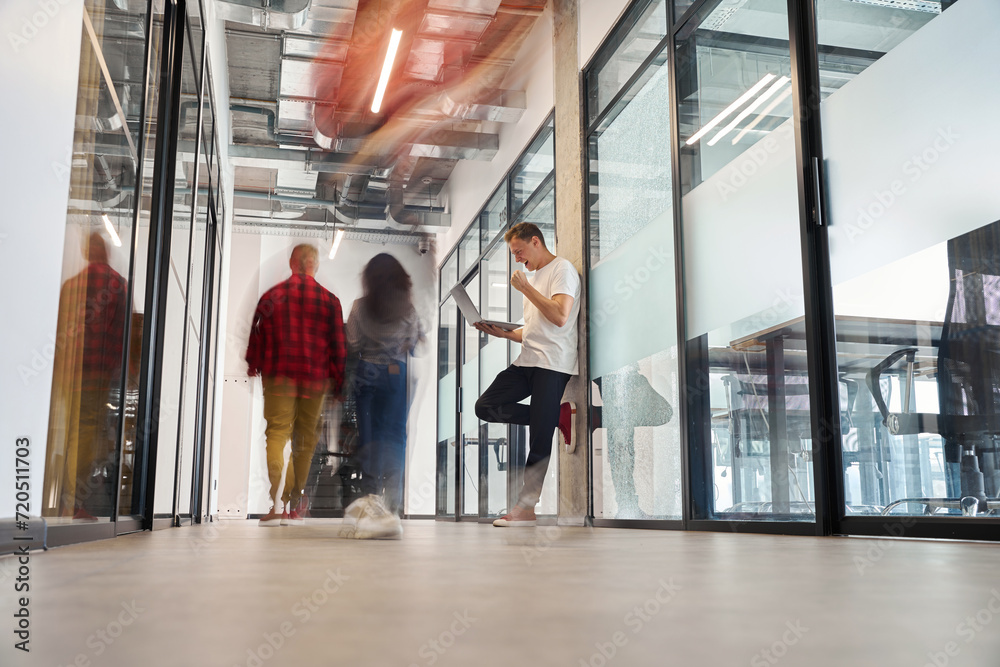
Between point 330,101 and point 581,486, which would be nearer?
point 581,486

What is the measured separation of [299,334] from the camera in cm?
347

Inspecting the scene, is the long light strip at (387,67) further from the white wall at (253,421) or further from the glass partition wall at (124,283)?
the white wall at (253,421)

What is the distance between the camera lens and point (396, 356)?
2641 mm

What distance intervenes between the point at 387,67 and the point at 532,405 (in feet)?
8.35

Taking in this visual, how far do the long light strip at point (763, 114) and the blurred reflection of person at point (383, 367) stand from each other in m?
1.35

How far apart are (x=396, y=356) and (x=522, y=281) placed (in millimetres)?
1104

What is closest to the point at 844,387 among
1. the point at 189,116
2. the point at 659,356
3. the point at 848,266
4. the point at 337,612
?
the point at 848,266

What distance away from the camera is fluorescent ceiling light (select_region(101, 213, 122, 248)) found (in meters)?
2.10

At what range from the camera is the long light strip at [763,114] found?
8.95 ft

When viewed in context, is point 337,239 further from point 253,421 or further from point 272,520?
point 272,520

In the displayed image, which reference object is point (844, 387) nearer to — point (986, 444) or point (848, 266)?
point (848, 266)

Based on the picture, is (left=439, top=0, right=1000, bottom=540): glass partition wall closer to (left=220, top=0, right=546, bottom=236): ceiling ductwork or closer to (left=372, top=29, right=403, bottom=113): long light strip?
(left=372, top=29, right=403, bottom=113): long light strip

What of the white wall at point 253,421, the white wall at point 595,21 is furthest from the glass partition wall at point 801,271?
the white wall at point 253,421

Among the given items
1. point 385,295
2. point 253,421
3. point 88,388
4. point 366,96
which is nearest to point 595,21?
point 366,96
